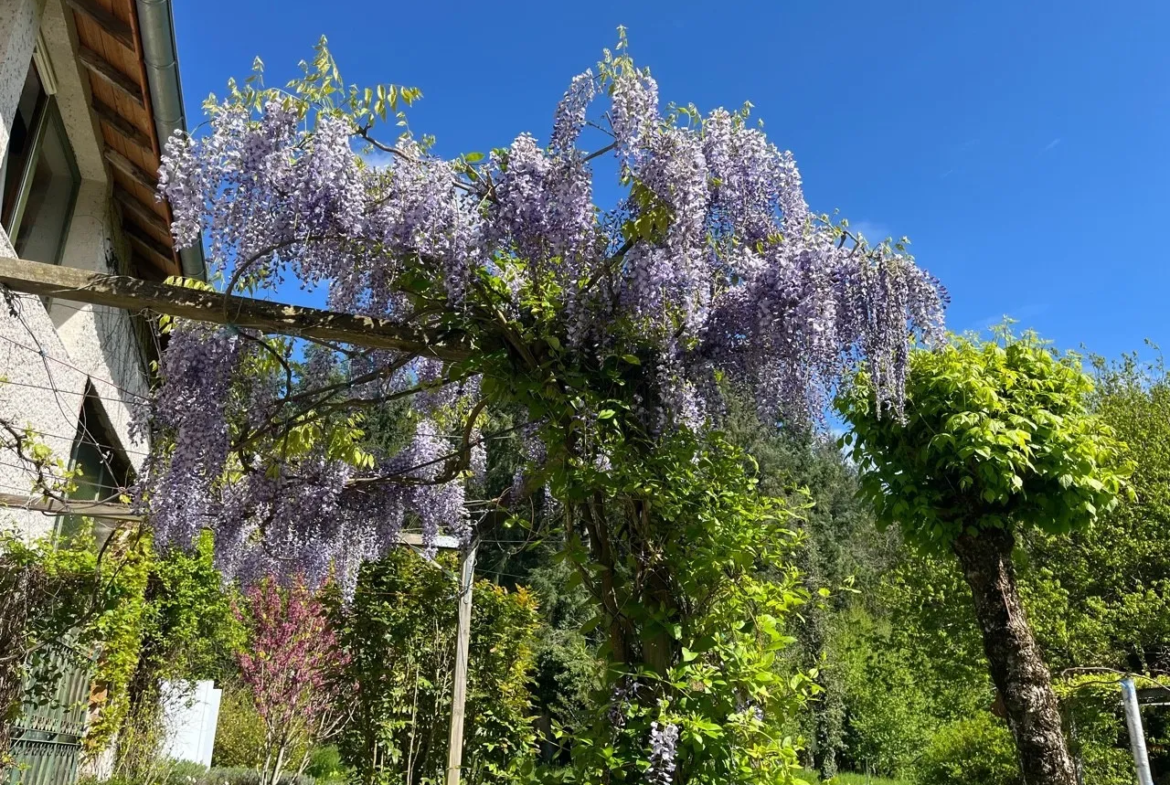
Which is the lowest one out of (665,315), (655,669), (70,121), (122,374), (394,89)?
(655,669)

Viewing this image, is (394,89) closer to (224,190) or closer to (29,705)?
(224,190)

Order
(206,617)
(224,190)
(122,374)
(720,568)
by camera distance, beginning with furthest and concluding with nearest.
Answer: (206,617) → (122,374) → (224,190) → (720,568)

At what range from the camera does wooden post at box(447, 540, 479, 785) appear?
554cm

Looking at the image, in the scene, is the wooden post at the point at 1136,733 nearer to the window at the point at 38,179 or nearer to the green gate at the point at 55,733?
the window at the point at 38,179

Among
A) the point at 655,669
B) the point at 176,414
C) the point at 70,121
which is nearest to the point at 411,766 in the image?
the point at 176,414

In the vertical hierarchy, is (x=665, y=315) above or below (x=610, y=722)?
above

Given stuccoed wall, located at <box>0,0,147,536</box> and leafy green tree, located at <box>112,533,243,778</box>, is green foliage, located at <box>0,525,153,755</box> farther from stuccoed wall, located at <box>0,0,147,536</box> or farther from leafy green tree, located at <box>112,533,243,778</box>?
leafy green tree, located at <box>112,533,243,778</box>

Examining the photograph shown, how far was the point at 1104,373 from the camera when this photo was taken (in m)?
12.7

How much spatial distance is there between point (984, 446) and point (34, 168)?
17.5 ft

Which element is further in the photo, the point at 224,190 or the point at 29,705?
the point at 29,705

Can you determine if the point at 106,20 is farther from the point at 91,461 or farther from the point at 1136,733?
the point at 1136,733

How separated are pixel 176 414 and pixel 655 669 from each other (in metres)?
2.20

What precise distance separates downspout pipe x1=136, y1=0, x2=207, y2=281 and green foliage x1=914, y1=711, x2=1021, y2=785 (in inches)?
333

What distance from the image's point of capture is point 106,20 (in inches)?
169
